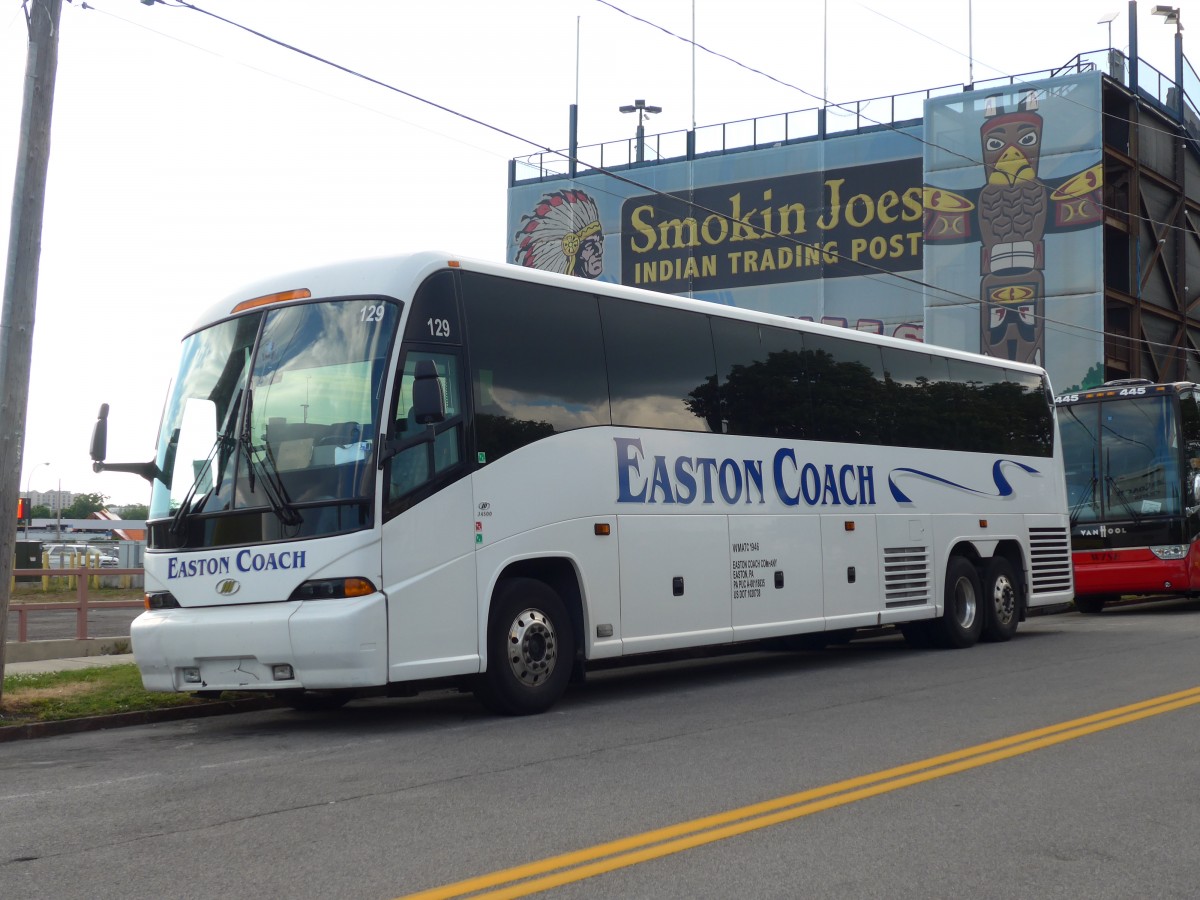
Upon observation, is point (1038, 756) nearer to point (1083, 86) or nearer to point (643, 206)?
point (1083, 86)

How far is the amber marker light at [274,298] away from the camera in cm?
1028

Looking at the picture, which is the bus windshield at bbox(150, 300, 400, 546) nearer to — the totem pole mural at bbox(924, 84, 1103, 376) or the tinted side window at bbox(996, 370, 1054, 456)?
the tinted side window at bbox(996, 370, 1054, 456)

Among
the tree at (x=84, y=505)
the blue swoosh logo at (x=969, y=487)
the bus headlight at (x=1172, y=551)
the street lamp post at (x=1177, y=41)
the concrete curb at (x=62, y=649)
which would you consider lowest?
the concrete curb at (x=62, y=649)

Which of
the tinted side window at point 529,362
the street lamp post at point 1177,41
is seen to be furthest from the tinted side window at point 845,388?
the street lamp post at point 1177,41

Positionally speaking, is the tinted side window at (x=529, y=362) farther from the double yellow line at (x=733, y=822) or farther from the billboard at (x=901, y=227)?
the billboard at (x=901, y=227)

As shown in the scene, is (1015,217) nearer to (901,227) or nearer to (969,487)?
(901,227)

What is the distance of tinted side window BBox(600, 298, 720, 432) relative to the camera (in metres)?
11.8

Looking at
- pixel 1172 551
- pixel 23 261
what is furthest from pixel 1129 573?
pixel 23 261

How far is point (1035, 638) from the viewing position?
17656mm

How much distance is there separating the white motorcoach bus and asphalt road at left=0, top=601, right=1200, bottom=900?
69 centimetres

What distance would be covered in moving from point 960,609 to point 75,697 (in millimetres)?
10257

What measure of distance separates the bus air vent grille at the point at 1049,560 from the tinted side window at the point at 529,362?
28.7 ft

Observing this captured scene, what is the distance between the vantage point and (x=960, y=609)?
54.1 ft

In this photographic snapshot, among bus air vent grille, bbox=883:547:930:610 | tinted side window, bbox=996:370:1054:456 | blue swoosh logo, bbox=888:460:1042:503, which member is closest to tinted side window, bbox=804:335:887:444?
blue swoosh logo, bbox=888:460:1042:503
